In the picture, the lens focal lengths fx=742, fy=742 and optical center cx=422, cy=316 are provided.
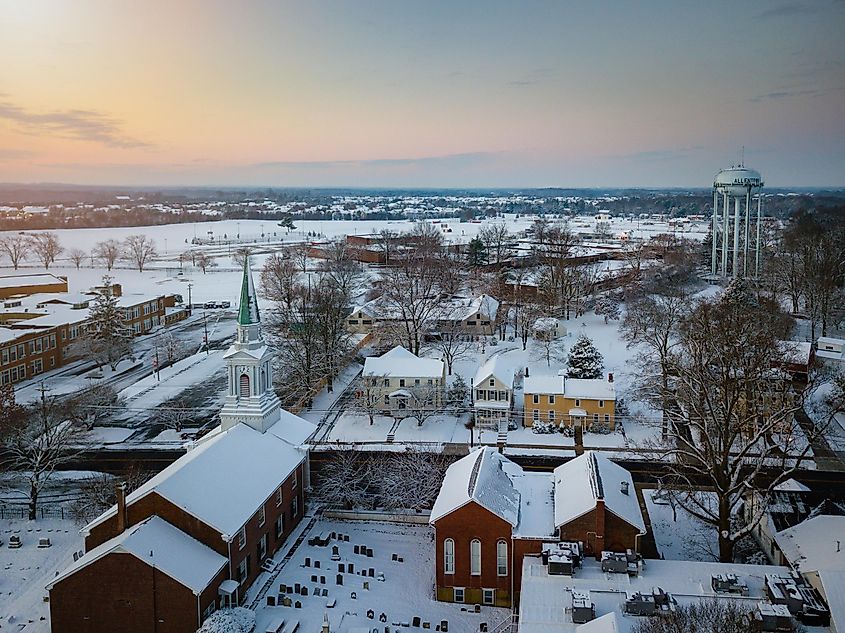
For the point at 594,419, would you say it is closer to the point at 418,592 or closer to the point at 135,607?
the point at 418,592

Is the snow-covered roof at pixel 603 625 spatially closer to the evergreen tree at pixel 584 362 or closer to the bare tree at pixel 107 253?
the evergreen tree at pixel 584 362

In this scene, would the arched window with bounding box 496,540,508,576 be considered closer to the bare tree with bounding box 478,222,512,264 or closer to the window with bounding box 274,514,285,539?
the window with bounding box 274,514,285,539

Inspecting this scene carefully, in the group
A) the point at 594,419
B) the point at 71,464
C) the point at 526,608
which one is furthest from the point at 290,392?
the point at 526,608

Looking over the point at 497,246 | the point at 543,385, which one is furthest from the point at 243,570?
the point at 497,246

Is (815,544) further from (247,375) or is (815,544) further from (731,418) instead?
(247,375)

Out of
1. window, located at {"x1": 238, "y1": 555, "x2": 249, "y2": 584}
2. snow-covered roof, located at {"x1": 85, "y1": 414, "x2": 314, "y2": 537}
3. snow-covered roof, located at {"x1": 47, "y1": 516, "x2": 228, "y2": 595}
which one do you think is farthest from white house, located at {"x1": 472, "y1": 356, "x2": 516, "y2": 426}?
snow-covered roof, located at {"x1": 47, "y1": 516, "x2": 228, "y2": 595}

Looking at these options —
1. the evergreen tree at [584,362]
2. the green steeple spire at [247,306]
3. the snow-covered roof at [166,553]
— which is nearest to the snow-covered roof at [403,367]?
the evergreen tree at [584,362]

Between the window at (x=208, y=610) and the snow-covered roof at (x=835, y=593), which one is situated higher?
the snow-covered roof at (x=835, y=593)
